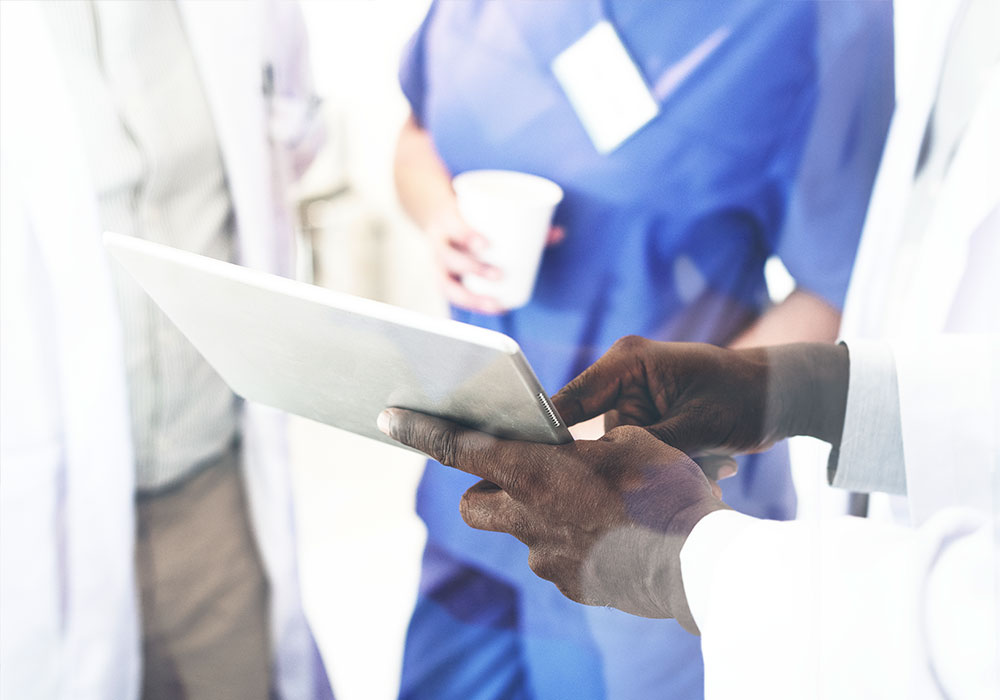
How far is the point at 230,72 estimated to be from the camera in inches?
24.2

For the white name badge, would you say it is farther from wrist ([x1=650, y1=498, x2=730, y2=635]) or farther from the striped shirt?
the striped shirt

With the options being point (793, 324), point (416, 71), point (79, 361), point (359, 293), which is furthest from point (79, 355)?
point (793, 324)

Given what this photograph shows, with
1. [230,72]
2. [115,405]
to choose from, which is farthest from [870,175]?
[115,405]

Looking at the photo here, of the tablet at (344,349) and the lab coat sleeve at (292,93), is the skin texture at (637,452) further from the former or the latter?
the lab coat sleeve at (292,93)

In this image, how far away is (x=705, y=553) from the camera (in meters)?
0.37

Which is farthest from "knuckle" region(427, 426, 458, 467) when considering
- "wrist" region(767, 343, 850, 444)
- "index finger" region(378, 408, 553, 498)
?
"wrist" region(767, 343, 850, 444)

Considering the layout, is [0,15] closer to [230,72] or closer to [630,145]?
[230,72]

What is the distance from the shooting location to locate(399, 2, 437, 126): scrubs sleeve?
1.72ft

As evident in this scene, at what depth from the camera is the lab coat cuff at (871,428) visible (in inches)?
18.3

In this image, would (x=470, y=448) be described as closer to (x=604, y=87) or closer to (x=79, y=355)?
(x=604, y=87)

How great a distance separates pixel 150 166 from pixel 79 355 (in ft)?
0.66

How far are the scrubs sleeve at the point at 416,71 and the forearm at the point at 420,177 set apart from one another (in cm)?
1

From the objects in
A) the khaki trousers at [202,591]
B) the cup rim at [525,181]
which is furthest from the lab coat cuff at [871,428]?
the khaki trousers at [202,591]

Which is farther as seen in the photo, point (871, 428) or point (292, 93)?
point (292, 93)
